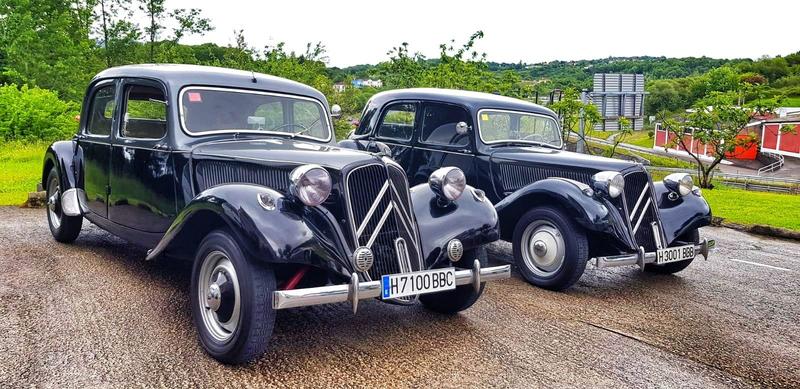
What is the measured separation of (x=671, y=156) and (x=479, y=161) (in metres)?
58.9

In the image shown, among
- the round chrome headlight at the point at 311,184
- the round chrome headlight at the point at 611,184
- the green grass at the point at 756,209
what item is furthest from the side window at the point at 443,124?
the green grass at the point at 756,209

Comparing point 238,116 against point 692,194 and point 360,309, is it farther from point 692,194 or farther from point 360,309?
point 692,194

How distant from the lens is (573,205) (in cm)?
558

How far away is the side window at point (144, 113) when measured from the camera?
488cm

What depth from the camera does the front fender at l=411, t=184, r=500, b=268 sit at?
13.6 feet

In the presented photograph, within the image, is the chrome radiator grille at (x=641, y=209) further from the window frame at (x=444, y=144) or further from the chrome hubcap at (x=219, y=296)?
the chrome hubcap at (x=219, y=296)

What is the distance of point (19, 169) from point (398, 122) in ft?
30.6

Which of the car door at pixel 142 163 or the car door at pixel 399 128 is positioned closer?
the car door at pixel 142 163

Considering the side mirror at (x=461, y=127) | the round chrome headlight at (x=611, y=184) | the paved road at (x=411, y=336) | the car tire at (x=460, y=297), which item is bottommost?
the paved road at (x=411, y=336)

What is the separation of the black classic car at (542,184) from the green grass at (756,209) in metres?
4.82

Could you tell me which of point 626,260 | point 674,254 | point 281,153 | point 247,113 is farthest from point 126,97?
point 674,254

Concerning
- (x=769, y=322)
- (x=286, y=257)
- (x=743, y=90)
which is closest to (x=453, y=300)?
(x=286, y=257)

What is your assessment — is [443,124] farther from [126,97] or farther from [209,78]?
[126,97]

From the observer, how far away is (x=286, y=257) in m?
3.38
